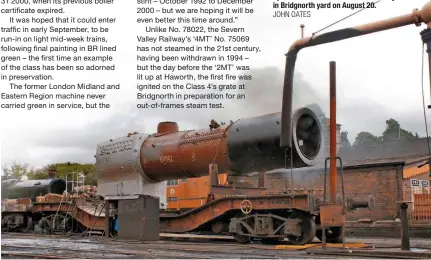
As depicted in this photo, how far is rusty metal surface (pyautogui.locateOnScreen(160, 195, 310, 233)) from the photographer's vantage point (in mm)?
9125

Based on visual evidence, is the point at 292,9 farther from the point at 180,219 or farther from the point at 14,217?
the point at 14,217

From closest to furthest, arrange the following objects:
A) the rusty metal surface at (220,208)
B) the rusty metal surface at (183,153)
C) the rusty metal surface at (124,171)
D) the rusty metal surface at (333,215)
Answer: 1. the rusty metal surface at (333,215)
2. the rusty metal surface at (220,208)
3. the rusty metal surface at (183,153)
4. the rusty metal surface at (124,171)

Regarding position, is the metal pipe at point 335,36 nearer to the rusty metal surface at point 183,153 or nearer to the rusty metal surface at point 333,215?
the rusty metal surface at point 333,215

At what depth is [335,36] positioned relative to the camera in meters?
6.55

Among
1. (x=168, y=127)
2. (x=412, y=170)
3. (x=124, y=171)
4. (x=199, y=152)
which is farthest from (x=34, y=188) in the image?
(x=412, y=170)

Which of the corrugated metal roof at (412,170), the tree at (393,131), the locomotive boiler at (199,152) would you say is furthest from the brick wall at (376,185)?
the tree at (393,131)

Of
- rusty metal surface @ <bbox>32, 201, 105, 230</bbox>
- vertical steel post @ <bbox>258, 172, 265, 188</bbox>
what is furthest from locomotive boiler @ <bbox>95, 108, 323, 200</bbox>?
vertical steel post @ <bbox>258, 172, 265, 188</bbox>

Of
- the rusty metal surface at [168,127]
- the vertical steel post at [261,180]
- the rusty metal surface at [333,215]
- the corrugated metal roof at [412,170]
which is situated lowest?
the rusty metal surface at [333,215]

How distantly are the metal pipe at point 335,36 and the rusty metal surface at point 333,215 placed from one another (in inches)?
54.6

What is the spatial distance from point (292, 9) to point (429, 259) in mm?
4424

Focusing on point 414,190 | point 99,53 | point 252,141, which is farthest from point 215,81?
point 414,190

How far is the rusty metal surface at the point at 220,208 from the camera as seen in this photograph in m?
9.12

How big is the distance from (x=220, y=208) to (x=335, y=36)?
470 cm

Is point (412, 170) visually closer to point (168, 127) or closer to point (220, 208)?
point (220, 208)
